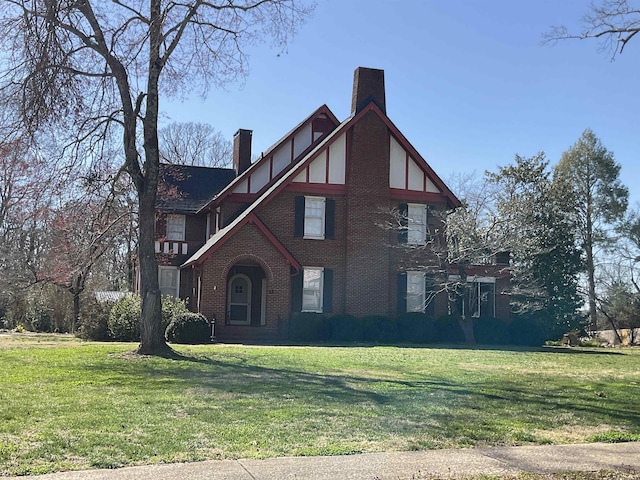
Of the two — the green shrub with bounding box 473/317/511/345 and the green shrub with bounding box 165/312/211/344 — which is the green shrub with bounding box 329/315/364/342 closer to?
the green shrub with bounding box 473/317/511/345

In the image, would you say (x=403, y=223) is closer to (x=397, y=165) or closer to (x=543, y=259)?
(x=397, y=165)

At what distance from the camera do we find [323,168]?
89.8ft

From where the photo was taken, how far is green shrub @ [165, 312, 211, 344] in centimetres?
2223

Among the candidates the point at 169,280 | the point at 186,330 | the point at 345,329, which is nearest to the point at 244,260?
the point at 186,330

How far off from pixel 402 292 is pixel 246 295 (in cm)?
648

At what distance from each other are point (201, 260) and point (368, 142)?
27.1ft

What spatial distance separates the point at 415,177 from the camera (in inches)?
1117

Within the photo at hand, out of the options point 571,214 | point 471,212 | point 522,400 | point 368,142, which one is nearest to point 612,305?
point 571,214

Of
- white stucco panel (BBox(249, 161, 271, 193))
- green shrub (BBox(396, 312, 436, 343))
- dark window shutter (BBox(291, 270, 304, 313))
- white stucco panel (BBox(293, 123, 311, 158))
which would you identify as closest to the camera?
green shrub (BBox(396, 312, 436, 343))

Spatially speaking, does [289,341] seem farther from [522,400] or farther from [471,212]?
[522,400]

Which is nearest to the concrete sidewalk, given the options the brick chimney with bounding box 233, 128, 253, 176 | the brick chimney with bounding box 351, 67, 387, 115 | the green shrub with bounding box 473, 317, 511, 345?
the green shrub with bounding box 473, 317, 511, 345

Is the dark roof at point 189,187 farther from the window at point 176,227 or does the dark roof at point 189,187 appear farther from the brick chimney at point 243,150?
the brick chimney at point 243,150

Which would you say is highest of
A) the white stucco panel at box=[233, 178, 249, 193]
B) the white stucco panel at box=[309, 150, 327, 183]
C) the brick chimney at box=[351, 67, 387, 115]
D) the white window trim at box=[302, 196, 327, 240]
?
the brick chimney at box=[351, 67, 387, 115]

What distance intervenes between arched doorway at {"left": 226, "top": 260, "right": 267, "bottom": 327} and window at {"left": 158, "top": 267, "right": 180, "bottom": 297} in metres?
3.89
